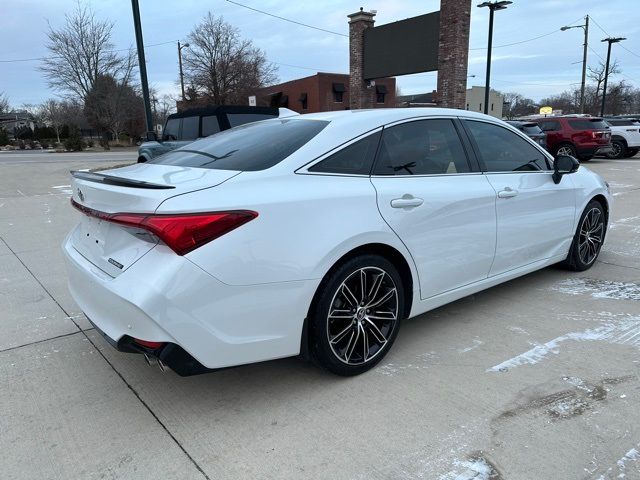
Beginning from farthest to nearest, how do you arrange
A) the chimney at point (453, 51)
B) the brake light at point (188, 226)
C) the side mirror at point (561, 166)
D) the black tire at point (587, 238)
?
1. the chimney at point (453, 51)
2. the black tire at point (587, 238)
3. the side mirror at point (561, 166)
4. the brake light at point (188, 226)

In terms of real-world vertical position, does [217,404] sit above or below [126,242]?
below

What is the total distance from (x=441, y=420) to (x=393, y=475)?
50cm

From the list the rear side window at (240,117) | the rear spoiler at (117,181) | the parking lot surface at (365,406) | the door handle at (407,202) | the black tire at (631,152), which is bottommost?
the parking lot surface at (365,406)

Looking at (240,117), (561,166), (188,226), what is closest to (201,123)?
(240,117)

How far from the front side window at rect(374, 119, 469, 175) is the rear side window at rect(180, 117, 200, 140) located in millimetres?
8025

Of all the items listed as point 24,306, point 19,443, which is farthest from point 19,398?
point 24,306

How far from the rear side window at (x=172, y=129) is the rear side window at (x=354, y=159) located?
906 centimetres

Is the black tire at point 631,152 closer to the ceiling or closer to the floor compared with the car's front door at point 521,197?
closer to the floor

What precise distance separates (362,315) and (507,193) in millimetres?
1622

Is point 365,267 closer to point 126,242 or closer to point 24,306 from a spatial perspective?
point 126,242

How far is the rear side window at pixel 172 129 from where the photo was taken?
446 inches

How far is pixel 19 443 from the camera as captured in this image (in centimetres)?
245

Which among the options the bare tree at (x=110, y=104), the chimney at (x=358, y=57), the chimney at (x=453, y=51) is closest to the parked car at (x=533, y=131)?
the chimney at (x=453, y=51)

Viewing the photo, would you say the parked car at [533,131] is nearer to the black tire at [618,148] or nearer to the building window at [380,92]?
the black tire at [618,148]
